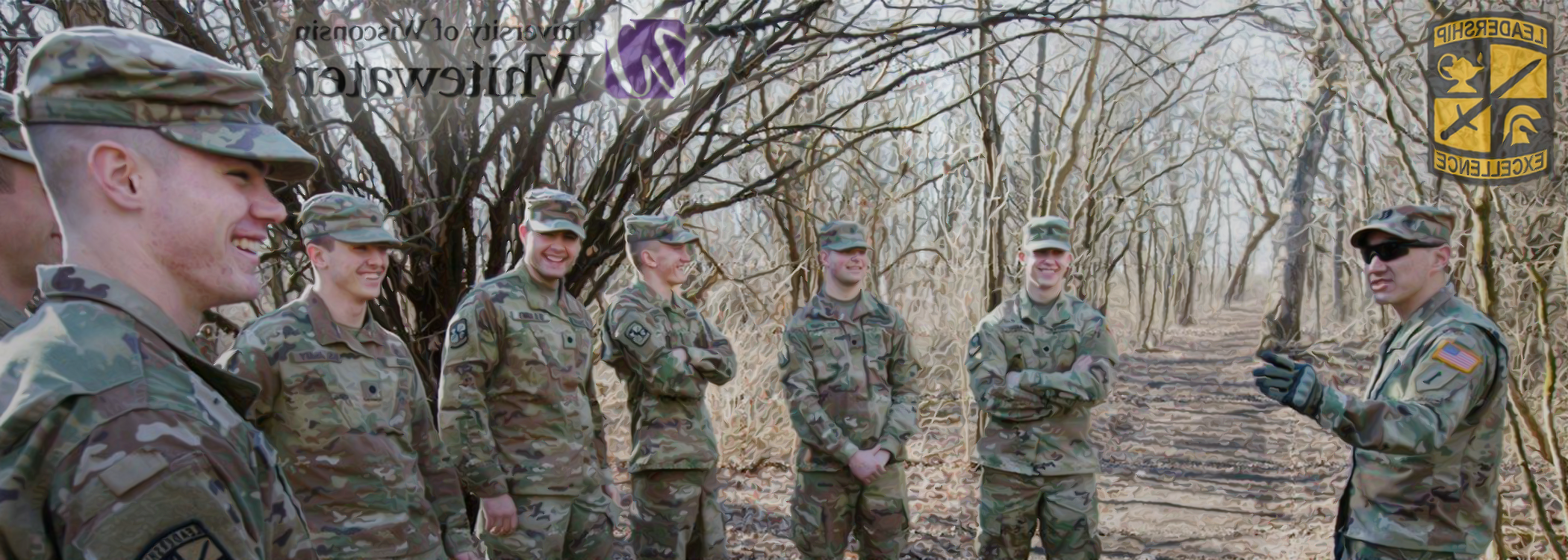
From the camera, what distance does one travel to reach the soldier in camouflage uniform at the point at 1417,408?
2.83 m

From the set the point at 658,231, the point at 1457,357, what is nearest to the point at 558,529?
the point at 658,231

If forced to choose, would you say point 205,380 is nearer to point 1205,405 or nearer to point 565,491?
point 565,491

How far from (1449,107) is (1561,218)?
1654 millimetres

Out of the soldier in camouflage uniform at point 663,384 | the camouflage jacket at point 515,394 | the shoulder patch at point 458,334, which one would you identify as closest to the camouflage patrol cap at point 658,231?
the soldier in camouflage uniform at point 663,384

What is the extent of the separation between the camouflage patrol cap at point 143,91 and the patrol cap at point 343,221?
1.72 m

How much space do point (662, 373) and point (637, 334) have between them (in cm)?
19

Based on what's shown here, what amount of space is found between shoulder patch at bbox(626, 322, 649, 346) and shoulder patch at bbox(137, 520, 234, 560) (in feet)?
9.39

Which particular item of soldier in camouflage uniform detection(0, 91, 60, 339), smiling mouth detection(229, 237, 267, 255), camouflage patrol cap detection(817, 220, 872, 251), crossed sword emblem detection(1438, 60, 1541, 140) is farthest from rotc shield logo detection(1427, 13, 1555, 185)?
soldier in camouflage uniform detection(0, 91, 60, 339)

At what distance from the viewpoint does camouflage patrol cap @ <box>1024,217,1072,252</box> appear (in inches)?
175

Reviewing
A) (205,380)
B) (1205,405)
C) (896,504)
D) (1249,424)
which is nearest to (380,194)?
(896,504)

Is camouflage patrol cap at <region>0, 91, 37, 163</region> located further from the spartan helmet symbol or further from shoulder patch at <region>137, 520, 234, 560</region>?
the spartan helmet symbol

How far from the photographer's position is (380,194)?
4.09 meters

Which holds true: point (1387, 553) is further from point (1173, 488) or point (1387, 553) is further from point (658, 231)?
point (1173, 488)

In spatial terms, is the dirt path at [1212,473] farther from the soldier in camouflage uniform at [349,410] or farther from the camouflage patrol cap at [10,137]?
the camouflage patrol cap at [10,137]
